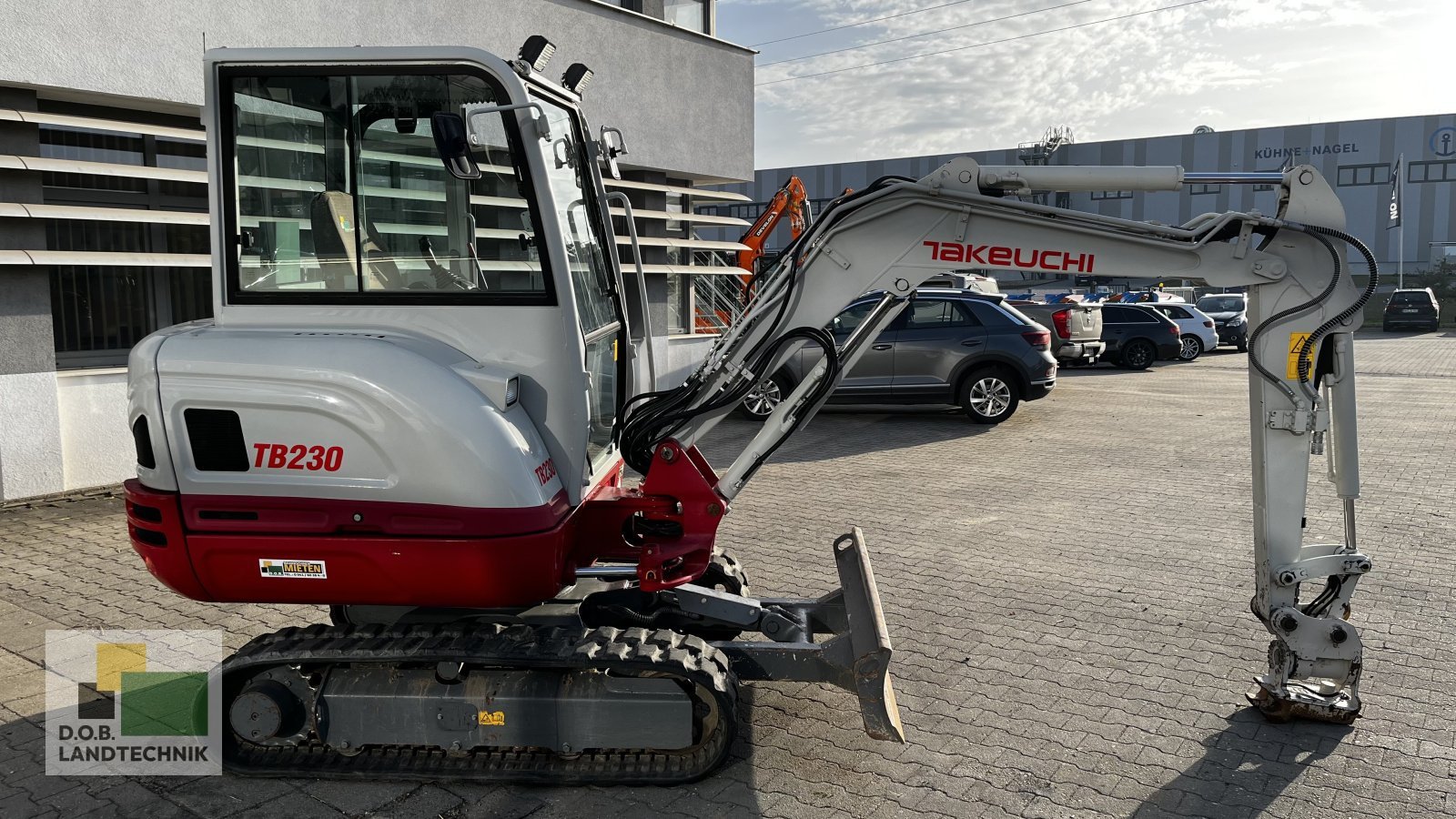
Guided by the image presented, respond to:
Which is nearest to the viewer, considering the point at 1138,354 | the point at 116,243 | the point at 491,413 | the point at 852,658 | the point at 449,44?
the point at 491,413

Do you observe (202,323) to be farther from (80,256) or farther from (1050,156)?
(1050,156)

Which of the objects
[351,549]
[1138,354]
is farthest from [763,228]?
[351,549]

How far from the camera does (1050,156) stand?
51.9m

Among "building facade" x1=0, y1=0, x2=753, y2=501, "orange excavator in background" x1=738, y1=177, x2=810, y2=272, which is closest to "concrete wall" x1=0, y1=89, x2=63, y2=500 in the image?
"building facade" x1=0, y1=0, x2=753, y2=501

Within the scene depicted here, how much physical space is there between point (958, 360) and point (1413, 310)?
30329mm

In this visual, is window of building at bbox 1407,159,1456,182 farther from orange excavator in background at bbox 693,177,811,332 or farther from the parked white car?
orange excavator in background at bbox 693,177,811,332

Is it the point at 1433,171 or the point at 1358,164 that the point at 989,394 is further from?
the point at 1433,171

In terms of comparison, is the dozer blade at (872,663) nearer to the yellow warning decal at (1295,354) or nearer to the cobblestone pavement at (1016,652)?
the cobblestone pavement at (1016,652)

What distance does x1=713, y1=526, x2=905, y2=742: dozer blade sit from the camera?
4.20 m

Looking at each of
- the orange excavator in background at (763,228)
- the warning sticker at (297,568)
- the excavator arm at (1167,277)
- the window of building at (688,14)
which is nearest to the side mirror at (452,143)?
the excavator arm at (1167,277)

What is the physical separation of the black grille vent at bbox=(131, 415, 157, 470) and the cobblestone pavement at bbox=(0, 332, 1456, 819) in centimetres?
136

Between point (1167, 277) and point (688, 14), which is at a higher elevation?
point (688, 14)

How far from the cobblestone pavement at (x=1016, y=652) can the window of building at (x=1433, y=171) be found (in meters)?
48.2

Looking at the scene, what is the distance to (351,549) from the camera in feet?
13.4
